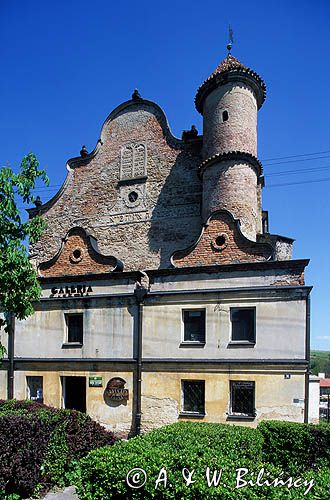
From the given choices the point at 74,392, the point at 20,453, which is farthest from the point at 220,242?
the point at 20,453

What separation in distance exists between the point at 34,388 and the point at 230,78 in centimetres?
1519

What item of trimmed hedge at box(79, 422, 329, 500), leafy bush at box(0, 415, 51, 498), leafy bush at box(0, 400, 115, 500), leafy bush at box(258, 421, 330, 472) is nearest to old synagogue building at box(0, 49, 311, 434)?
leafy bush at box(258, 421, 330, 472)

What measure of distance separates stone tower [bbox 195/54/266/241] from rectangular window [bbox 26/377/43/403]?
963 centimetres

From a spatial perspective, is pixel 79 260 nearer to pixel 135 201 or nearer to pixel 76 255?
pixel 76 255

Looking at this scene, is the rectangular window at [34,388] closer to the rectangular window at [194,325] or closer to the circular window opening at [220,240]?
the rectangular window at [194,325]

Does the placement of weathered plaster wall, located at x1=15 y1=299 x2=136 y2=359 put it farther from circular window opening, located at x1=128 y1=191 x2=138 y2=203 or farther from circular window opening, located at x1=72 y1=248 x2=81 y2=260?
circular window opening, located at x1=128 y1=191 x2=138 y2=203

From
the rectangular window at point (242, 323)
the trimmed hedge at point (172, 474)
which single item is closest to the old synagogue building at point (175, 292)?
the rectangular window at point (242, 323)

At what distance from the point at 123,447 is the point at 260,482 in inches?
97.7

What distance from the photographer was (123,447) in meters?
7.21

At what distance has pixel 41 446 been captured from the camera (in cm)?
937

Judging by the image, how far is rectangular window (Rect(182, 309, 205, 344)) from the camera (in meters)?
15.2

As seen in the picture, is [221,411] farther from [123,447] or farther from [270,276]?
[123,447]

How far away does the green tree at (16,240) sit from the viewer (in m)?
11.2

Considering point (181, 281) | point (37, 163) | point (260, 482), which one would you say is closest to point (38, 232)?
point (37, 163)
